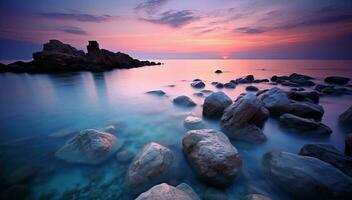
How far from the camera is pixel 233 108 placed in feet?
18.0

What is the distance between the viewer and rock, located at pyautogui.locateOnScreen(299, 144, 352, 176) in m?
3.19

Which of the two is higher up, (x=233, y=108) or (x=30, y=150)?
(x=233, y=108)

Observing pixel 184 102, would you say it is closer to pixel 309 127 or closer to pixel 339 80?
pixel 309 127

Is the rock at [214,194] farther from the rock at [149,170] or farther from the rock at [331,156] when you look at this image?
the rock at [331,156]

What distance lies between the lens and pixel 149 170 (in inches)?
122

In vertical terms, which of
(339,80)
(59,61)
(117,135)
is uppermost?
(59,61)

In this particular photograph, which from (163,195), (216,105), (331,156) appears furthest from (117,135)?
(331,156)

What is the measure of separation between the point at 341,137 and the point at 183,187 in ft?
19.4

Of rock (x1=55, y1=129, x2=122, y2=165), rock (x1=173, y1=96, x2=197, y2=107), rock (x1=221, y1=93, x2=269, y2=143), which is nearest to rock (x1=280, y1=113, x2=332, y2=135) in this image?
rock (x1=221, y1=93, x2=269, y2=143)

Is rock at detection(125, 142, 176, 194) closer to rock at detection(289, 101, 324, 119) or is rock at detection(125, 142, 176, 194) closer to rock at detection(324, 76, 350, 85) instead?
rock at detection(289, 101, 324, 119)

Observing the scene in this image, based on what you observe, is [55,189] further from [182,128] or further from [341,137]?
[341,137]

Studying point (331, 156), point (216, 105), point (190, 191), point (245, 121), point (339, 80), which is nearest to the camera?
point (190, 191)

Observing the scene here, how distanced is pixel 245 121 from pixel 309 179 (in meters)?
2.39

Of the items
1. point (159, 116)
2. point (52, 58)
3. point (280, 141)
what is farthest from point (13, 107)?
point (52, 58)
